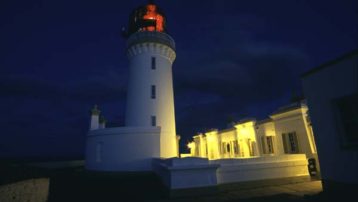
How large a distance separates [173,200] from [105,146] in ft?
29.8

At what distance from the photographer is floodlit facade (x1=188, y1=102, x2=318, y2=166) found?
12.9 m

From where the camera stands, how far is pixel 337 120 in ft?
20.7

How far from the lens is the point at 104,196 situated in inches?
364

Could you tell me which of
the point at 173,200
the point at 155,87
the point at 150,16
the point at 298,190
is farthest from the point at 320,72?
the point at 150,16

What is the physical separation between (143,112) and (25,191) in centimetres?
1279

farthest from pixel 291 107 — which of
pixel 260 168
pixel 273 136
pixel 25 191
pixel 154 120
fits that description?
pixel 25 191

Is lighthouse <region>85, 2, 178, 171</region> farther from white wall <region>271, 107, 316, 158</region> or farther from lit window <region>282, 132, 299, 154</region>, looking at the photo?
lit window <region>282, 132, 299, 154</region>

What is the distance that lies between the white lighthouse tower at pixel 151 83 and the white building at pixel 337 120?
12734 mm

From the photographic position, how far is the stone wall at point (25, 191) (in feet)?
16.5

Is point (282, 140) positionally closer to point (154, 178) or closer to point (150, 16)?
point (154, 178)

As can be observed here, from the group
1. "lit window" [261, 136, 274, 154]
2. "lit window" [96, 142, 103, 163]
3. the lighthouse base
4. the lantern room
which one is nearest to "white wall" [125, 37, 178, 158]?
the lighthouse base

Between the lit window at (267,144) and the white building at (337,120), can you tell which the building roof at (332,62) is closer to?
the white building at (337,120)

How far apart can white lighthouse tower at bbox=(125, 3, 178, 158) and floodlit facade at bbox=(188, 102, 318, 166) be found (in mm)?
6381

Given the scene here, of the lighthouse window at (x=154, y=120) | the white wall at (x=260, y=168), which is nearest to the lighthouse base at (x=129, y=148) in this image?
the lighthouse window at (x=154, y=120)
